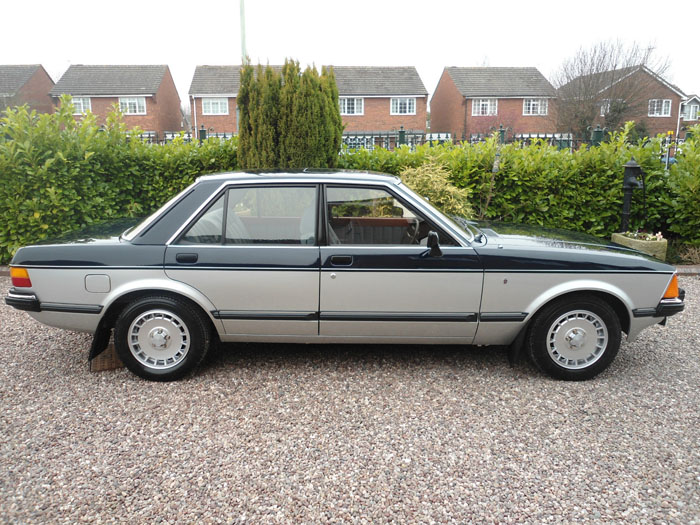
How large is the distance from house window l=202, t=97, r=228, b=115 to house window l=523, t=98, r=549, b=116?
80.1 feet

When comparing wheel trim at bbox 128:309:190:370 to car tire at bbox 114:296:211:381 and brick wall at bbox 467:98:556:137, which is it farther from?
brick wall at bbox 467:98:556:137

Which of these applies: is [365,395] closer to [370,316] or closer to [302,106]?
[370,316]

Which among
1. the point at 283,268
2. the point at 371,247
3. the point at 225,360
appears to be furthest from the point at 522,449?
the point at 225,360

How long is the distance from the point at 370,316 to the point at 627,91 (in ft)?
119

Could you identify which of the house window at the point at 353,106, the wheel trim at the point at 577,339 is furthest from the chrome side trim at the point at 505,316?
the house window at the point at 353,106

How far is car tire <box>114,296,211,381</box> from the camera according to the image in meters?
4.01

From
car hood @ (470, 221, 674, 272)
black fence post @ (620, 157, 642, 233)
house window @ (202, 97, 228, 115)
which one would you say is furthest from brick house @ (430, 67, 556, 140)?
car hood @ (470, 221, 674, 272)

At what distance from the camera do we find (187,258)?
157 inches

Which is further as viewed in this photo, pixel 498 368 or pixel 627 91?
pixel 627 91

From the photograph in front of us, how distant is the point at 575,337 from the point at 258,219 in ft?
8.55

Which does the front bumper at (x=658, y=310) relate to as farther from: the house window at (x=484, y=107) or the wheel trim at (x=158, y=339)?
the house window at (x=484, y=107)

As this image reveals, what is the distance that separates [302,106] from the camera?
797 cm

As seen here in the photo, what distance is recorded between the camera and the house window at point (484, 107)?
142 feet

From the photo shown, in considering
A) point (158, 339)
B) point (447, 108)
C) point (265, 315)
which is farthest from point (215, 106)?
point (265, 315)
